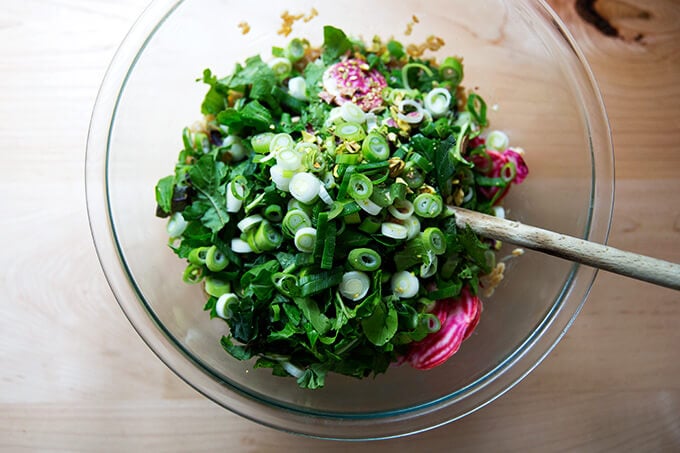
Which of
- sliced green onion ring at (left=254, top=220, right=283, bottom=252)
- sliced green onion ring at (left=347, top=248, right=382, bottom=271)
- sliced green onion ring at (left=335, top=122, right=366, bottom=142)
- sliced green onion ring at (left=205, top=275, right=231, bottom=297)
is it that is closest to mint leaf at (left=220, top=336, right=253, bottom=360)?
sliced green onion ring at (left=205, top=275, right=231, bottom=297)

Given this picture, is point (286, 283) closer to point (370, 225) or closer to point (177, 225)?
point (370, 225)

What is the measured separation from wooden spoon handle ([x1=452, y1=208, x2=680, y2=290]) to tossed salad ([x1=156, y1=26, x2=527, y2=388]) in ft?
0.16

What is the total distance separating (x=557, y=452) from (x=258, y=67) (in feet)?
4.56

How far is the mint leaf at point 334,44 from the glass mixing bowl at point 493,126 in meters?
0.11

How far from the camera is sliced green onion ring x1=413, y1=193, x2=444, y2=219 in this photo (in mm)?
1335

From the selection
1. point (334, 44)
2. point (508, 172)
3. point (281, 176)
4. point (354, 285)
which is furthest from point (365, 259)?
point (334, 44)

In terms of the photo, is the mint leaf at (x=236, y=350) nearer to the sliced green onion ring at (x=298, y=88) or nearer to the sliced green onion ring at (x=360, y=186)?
the sliced green onion ring at (x=360, y=186)

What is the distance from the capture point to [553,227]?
162cm

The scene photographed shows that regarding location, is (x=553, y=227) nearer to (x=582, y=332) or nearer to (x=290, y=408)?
(x=582, y=332)

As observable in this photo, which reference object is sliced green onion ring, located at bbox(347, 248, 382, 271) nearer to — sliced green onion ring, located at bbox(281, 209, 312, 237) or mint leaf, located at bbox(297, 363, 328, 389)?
sliced green onion ring, located at bbox(281, 209, 312, 237)

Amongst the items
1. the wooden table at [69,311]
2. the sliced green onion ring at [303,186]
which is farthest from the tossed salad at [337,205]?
the wooden table at [69,311]

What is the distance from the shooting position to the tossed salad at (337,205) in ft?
4.32

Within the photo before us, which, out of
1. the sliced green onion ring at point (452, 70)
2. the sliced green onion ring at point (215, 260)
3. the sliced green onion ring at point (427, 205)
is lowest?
the sliced green onion ring at point (215, 260)

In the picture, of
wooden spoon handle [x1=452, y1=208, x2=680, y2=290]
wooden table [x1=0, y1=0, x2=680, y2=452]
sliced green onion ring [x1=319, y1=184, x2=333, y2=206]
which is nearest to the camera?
wooden spoon handle [x1=452, y1=208, x2=680, y2=290]
